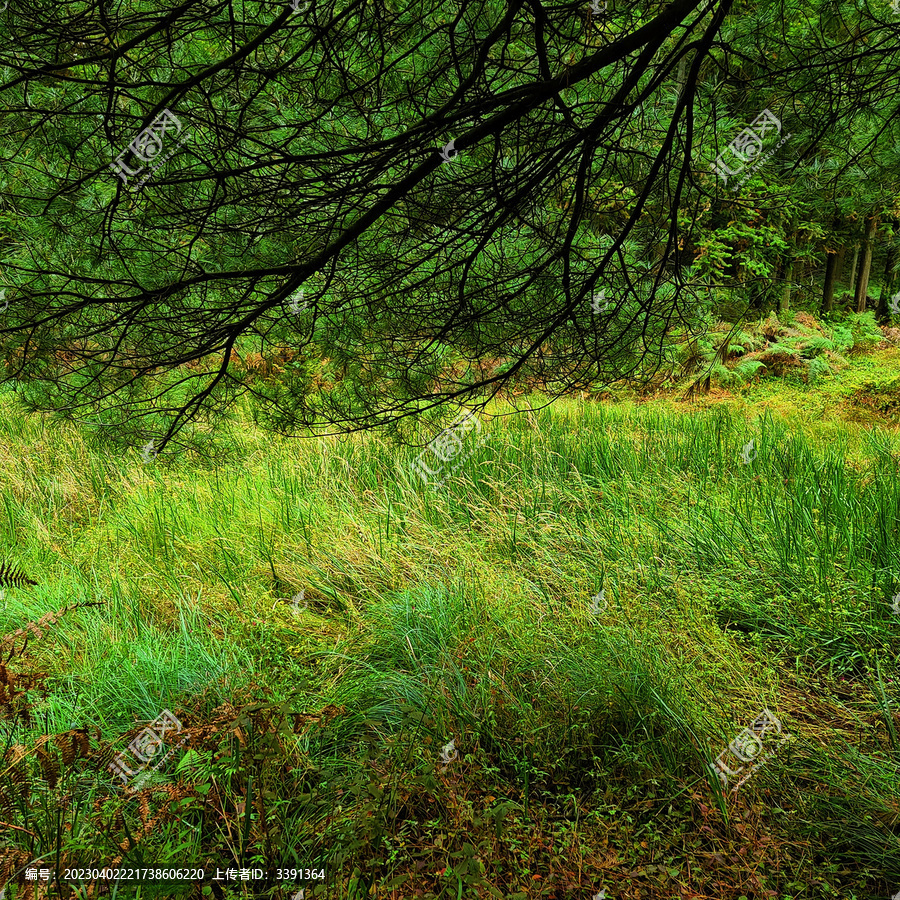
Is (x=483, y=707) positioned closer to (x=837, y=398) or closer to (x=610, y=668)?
(x=610, y=668)

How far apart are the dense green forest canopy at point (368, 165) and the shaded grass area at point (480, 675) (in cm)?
118

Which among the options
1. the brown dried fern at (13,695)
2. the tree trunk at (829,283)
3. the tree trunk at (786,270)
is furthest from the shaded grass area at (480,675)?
the tree trunk at (829,283)

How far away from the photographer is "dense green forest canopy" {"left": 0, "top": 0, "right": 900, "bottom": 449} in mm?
1689

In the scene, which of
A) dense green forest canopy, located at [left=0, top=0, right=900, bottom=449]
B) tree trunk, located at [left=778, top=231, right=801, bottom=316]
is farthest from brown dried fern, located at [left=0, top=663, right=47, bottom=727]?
tree trunk, located at [left=778, top=231, right=801, bottom=316]

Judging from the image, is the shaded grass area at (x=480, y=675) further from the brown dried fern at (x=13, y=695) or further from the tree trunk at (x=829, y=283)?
the tree trunk at (x=829, y=283)

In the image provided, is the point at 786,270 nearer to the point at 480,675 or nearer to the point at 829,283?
the point at 829,283

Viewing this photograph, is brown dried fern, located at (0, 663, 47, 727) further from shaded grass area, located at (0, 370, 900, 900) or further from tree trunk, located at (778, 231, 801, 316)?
tree trunk, located at (778, 231, 801, 316)

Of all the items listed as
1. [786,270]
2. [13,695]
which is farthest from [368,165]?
[786,270]

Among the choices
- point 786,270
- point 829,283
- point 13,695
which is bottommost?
point 13,695

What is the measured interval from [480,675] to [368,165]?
81.0 inches

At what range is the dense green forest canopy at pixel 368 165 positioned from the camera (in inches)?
66.5

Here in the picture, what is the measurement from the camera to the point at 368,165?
1.76m

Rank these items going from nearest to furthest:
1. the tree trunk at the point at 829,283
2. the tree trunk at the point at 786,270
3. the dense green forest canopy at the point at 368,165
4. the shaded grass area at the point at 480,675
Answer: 1. the dense green forest canopy at the point at 368,165
2. the shaded grass area at the point at 480,675
3. the tree trunk at the point at 786,270
4. the tree trunk at the point at 829,283

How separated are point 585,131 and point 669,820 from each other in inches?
87.3
